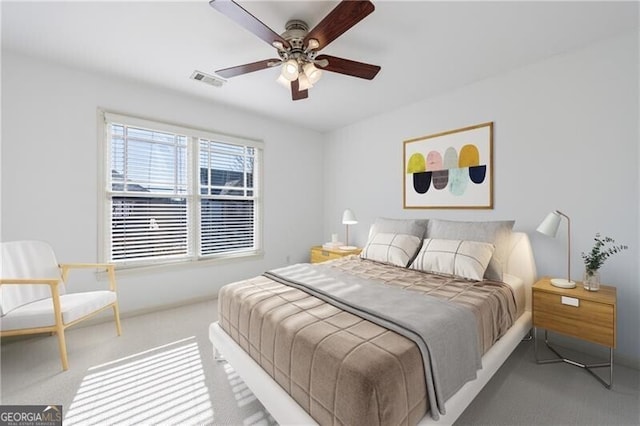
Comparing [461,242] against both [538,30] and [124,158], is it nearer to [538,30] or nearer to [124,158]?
[538,30]

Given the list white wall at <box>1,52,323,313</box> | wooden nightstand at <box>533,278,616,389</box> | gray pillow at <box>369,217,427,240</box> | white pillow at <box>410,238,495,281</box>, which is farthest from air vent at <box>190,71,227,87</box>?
wooden nightstand at <box>533,278,616,389</box>

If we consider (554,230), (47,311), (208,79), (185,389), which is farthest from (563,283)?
(47,311)

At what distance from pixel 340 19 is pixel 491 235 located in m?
2.21

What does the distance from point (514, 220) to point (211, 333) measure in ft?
9.93

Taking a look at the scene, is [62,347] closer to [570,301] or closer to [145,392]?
[145,392]

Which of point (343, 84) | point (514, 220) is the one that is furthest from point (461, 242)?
point (343, 84)

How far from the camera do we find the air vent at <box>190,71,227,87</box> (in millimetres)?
2840

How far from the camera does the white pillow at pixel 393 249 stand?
2.82 m

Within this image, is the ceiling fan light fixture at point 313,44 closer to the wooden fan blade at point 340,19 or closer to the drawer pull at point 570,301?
the wooden fan blade at point 340,19

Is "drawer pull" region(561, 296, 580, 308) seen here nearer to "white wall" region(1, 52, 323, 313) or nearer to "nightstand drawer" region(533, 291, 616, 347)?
"nightstand drawer" region(533, 291, 616, 347)

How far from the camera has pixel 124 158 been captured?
3072 mm

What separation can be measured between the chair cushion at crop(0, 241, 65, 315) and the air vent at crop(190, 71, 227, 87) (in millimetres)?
2193

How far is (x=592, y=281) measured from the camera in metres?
2.04

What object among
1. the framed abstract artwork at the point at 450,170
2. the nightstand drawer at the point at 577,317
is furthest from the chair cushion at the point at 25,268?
the nightstand drawer at the point at 577,317
